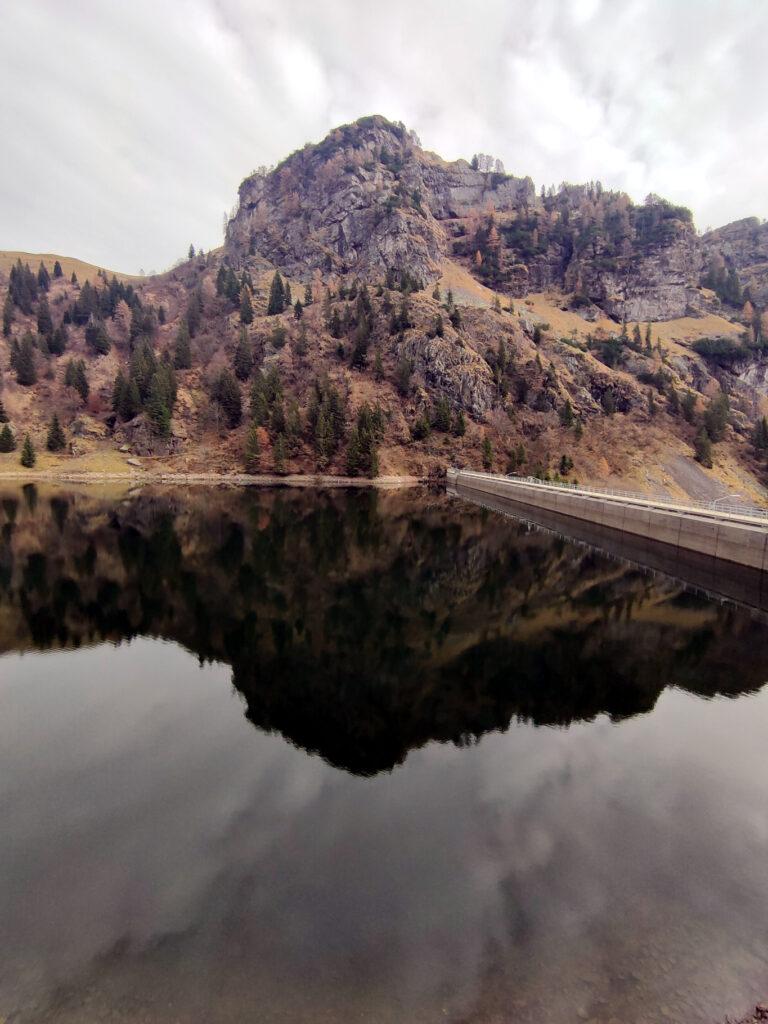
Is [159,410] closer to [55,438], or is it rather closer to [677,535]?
[55,438]

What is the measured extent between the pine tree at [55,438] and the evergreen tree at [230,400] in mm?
34553

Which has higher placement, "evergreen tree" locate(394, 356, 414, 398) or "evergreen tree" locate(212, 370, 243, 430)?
"evergreen tree" locate(394, 356, 414, 398)

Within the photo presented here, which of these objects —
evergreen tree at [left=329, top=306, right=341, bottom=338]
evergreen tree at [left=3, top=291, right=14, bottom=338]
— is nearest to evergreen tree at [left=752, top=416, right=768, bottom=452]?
evergreen tree at [left=329, top=306, right=341, bottom=338]

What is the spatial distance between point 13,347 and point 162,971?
530 ft

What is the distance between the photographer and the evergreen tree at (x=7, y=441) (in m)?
98.1

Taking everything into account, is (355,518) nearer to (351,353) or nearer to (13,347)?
(351,353)

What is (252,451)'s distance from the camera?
103 m

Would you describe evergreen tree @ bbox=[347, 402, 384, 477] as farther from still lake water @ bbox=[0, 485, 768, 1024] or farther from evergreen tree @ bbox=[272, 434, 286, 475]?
still lake water @ bbox=[0, 485, 768, 1024]

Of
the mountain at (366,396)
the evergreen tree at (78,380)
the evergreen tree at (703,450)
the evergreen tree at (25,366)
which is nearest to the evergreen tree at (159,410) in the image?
the mountain at (366,396)

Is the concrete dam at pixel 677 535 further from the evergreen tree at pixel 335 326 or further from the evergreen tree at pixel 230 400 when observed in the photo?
the evergreen tree at pixel 335 326

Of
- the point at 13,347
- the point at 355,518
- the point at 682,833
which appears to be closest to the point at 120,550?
the point at 355,518

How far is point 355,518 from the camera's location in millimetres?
57844

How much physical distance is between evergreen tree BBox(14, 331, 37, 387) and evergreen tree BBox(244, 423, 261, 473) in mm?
64583

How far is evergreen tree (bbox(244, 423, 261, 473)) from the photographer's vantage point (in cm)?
10312
